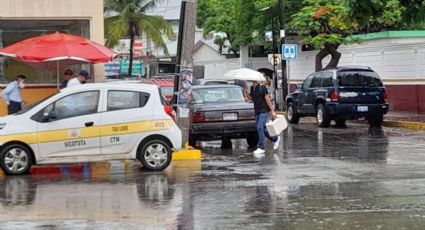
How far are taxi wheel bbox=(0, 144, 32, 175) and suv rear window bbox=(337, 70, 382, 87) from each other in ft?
42.2

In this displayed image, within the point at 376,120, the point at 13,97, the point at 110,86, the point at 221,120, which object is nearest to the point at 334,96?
the point at 376,120

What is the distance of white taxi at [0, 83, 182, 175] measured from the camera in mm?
13219

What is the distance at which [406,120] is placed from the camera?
24969 mm

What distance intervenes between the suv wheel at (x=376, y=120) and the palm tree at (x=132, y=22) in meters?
21.8

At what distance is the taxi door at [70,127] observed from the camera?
1324cm

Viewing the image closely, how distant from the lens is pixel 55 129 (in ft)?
43.5

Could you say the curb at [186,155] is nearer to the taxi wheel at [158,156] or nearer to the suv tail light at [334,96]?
the taxi wheel at [158,156]

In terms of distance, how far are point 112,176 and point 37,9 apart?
8469 millimetres

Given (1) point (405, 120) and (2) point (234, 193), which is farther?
(1) point (405, 120)

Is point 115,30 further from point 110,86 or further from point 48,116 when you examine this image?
point 48,116

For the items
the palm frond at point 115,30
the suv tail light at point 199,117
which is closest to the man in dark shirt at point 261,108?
the suv tail light at point 199,117

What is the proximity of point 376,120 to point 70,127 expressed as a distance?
13785 mm

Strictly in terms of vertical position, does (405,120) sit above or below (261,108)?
below

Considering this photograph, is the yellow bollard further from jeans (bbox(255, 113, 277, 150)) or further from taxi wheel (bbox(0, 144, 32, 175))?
taxi wheel (bbox(0, 144, 32, 175))
